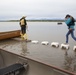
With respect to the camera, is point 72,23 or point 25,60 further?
point 72,23

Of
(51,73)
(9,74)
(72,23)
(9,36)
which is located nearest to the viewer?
(51,73)

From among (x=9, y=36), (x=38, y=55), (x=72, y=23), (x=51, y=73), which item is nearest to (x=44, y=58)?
(x=38, y=55)

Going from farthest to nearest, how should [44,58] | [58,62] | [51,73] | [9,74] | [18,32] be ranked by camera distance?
[18,32]
[44,58]
[58,62]
[9,74]
[51,73]

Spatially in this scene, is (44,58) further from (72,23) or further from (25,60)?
(72,23)

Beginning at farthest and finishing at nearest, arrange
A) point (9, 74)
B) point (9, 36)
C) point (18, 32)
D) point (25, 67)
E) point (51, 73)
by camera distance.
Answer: point (18, 32) < point (9, 36) < point (25, 67) < point (9, 74) < point (51, 73)

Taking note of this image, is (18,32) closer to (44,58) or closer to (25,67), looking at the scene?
(44,58)

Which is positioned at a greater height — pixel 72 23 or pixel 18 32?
pixel 72 23

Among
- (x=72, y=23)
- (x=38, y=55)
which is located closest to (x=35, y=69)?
(x=38, y=55)

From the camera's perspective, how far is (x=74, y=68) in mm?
5207

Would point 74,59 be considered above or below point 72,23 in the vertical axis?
below

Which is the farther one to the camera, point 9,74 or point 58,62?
point 58,62

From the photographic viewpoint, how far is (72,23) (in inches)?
313

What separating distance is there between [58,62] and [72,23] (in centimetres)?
281

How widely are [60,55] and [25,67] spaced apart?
77.7 inches
